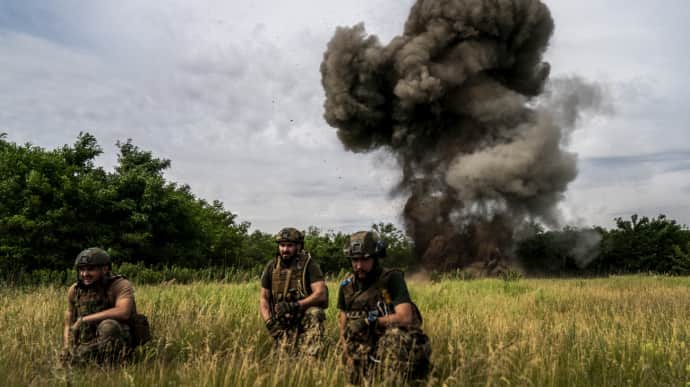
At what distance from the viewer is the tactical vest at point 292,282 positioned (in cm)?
591

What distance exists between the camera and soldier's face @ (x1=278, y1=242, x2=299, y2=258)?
591cm

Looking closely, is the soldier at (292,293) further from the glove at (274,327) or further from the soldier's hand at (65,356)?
the soldier's hand at (65,356)

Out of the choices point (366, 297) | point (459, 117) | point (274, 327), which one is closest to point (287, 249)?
point (274, 327)

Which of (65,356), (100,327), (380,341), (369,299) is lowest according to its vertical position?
(65,356)

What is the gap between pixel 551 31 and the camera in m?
39.4

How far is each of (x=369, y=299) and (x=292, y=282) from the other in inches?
53.2

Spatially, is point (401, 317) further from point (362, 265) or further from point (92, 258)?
point (92, 258)

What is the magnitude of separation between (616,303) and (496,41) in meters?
30.2

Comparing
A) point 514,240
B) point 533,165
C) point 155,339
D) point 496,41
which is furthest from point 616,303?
point 496,41

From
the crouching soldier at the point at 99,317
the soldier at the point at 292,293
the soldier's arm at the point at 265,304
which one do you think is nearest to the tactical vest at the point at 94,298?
the crouching soldier at the point at 99,317

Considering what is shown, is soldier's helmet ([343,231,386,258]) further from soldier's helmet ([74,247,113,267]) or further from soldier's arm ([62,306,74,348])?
soldier's arm ([62,306,74,348])

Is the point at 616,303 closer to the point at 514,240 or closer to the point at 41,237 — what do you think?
the point at 41,237

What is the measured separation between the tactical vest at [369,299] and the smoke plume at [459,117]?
101 feet

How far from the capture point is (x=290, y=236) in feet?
19.4
